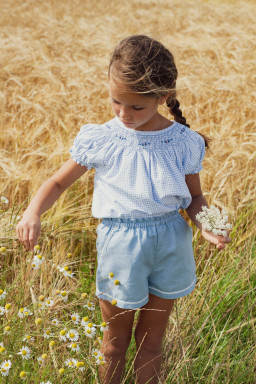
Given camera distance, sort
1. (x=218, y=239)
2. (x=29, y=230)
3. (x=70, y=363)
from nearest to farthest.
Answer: (x=70, y=363)
(x=29, y=230)
(x=218, y=239)

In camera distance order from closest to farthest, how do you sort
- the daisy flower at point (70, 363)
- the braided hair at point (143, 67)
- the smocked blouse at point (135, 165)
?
the daisy flower at point (70, 363)
the braided hair at point (143, 67)
the smocked blouse at point (135, 165)

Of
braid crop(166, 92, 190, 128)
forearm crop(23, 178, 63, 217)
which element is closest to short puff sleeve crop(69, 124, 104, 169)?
forearm crop(23, 178, 63, 217)

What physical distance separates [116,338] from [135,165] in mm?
721

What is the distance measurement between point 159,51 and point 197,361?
50.2 inches

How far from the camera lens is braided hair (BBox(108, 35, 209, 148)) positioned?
4.62ft

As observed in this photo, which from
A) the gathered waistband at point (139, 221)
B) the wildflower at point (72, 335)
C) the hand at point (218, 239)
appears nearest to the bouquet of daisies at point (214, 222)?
the hand at point (218, 239)

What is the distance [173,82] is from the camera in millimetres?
1540

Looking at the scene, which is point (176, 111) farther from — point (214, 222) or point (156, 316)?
point (156, 316)

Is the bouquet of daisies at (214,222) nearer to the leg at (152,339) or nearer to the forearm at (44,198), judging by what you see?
the leg at (152,339)

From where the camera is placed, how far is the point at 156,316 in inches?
67.4

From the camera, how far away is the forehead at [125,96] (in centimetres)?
142

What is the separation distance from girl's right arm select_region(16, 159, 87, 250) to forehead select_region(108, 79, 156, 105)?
303 millimetres

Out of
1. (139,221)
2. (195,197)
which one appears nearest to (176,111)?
(195,197)

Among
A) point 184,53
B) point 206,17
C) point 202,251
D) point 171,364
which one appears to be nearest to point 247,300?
point 202,251
